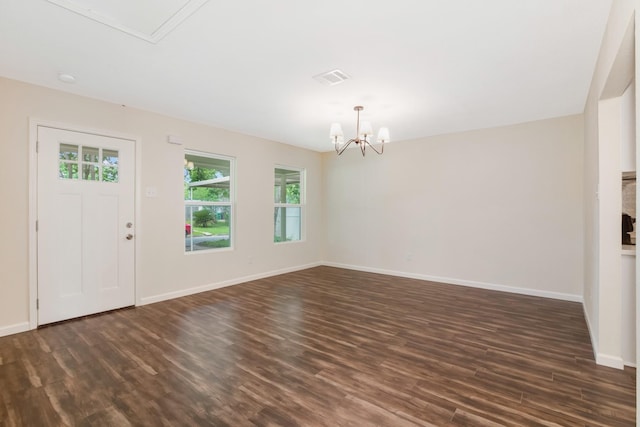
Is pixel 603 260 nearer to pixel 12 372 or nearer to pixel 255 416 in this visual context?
pixel 255 416

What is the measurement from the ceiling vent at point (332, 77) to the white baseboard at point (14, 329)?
12.9 feet

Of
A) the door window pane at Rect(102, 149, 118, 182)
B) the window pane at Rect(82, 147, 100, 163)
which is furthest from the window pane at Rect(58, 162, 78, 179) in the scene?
the door window pane at Rect(102, 149, 118, 182)

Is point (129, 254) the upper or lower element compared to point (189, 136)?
lower

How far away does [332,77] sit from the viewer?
2955 mm

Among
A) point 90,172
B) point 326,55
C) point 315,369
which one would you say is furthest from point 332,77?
point 90,172

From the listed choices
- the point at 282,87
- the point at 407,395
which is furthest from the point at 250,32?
the point at 407,395

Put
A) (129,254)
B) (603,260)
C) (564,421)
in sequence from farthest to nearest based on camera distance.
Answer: (129,254) < (603,260) < (564,421)

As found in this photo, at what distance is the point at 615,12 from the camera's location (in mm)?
1828

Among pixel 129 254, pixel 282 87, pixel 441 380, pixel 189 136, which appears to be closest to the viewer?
pixel 441 380

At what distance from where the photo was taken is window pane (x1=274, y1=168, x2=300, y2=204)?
20.1 feet

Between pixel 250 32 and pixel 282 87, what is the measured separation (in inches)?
39.2

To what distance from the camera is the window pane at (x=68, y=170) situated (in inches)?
133

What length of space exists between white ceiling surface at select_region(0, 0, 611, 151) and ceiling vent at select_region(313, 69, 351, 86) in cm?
8

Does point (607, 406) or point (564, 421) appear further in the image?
point (607, 406)
